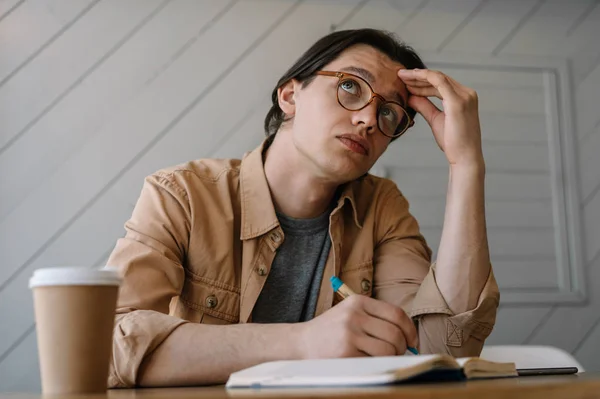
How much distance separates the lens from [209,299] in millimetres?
1440

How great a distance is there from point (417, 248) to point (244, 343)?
0.77 m

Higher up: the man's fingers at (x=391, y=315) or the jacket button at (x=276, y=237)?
the jacket button at (x=276, y=237)

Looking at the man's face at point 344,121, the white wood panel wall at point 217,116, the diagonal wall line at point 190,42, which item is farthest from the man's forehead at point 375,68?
the diagonal wall line at point 190,42

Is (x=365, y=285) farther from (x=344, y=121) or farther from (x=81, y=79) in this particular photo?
(x=81, y=79)

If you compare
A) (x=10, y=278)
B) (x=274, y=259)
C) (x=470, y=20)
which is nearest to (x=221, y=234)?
(x=274, y=259)

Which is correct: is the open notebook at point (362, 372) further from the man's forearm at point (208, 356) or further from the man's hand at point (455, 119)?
the man's hand at point (455, 119)

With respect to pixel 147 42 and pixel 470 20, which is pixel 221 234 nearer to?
pixel 147 42

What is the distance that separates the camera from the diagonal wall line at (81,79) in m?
2.25

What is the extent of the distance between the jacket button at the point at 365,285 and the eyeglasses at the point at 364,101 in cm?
35

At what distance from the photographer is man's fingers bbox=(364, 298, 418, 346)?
1004 millimetres

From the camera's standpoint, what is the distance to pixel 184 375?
3.39ft

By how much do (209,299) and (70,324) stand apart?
0.72 meters

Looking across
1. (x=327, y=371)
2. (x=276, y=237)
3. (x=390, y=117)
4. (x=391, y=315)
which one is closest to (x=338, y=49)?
(x=390, y=117)

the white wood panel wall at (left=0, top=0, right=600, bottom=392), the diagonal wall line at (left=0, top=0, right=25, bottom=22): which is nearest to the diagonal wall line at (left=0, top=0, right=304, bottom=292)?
the white wood panel wall at (left=0, top=0, right=600, bottom=392)
